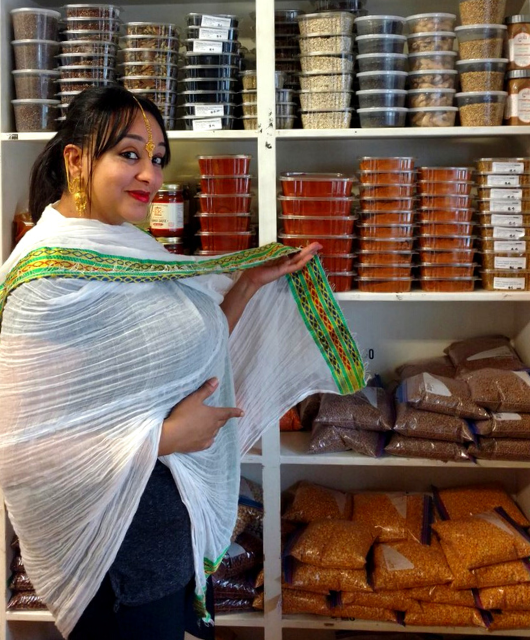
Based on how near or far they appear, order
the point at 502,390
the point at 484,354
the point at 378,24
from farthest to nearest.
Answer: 1. the point at 484,354
2. the point at 502,390
3. the point at 378,24

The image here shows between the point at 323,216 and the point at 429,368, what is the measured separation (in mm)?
603

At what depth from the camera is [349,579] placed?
195 cm

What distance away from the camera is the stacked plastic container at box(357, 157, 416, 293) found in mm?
1860

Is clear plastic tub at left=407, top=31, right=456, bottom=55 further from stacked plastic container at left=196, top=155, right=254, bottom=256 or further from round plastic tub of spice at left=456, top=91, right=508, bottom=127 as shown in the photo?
stacked plastic container at left=196, top=155, right=254, bottom=256

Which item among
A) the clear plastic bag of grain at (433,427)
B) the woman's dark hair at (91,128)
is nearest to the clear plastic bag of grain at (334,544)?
the clear plastic bag of grain at (433,427)

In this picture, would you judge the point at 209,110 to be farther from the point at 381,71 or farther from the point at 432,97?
the point at 432,97

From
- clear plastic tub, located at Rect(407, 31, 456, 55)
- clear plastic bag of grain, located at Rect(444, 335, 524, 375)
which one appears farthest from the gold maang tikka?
clear plastic bag of grain, located at Rect(444, 335, 524, 375)

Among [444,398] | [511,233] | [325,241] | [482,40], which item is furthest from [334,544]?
[482,40]

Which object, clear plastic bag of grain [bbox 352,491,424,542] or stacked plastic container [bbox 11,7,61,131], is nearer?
stacked plastic container [bbox 11,7,61,131]

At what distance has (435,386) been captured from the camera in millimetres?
1983

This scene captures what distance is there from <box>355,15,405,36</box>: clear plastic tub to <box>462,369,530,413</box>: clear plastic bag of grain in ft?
3.02

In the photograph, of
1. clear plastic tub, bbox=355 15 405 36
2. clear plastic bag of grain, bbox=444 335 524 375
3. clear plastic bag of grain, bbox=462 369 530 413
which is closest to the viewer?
clear plastic tub, bbox=355 15 405 36

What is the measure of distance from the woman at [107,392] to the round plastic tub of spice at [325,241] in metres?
0.43

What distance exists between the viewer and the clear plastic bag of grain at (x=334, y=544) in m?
1.95
